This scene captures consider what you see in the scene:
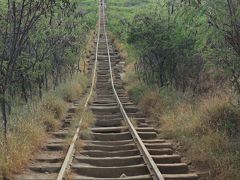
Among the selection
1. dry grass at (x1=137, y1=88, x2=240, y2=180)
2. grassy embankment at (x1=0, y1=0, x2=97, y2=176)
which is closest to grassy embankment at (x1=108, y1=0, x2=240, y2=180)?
dry grass at (x1=137, y1=88, x2=240, y2=180)

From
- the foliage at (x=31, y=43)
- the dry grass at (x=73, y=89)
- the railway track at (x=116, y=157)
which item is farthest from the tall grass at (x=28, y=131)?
the dry grass at (x=73, y=89)

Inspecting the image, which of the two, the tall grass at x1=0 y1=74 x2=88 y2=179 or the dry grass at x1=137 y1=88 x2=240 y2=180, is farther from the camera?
the tall grass at x1=0 y1=74 x2=88 y2=179

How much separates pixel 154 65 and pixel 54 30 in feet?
16.7

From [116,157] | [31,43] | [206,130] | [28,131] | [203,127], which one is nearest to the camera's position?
[116,157]

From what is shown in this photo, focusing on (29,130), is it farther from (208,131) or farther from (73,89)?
(73,89)

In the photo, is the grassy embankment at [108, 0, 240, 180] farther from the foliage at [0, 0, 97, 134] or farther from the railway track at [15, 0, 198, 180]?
the foliage at [0, 0, 97, 134]

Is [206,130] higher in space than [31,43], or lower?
lower

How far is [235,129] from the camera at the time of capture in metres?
10.8

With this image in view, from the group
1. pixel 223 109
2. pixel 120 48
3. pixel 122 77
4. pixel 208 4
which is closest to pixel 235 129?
pixel 223 109

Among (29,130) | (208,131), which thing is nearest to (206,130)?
(208,131)

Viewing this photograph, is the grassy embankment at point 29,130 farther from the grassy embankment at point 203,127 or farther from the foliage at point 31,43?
the grassy embankment at point 203,127

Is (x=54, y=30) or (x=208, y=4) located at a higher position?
(x=208, y=4)

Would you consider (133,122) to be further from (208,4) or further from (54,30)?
(54,30)

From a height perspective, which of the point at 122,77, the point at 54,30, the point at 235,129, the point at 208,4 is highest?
the point at 208,4
